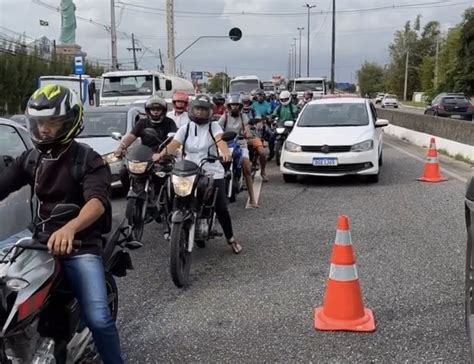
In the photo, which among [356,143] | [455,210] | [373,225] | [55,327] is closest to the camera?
[55,327]

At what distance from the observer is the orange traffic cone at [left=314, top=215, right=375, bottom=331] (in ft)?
15.1

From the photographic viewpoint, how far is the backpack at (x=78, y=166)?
327 centimetres

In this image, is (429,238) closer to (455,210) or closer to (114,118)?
(455,210)

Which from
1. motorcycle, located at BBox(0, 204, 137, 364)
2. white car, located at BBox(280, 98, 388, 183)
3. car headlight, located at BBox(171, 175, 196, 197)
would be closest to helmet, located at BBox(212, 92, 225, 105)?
white car, located at BBox(280, 98, 388, 183)

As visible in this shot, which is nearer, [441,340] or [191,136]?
[441,340]

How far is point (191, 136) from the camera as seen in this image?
6602 millimetres

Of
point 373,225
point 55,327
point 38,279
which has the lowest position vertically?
point 373,225

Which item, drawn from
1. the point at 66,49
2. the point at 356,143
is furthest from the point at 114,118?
the point at 66,49

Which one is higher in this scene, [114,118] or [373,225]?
[114,118]

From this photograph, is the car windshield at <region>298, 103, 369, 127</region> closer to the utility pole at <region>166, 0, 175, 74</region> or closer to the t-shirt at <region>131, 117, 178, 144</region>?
the t-shirt at <region>131, 117, 178, 144</region>

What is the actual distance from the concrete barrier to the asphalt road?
7471mm

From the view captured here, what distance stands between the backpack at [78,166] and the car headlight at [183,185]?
7.42 ft

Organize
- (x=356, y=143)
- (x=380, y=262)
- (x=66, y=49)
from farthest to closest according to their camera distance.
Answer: (x=66, y=49)
(x=356, y=143)
(x=380, y=262)

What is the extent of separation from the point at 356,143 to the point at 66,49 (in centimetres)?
6690
